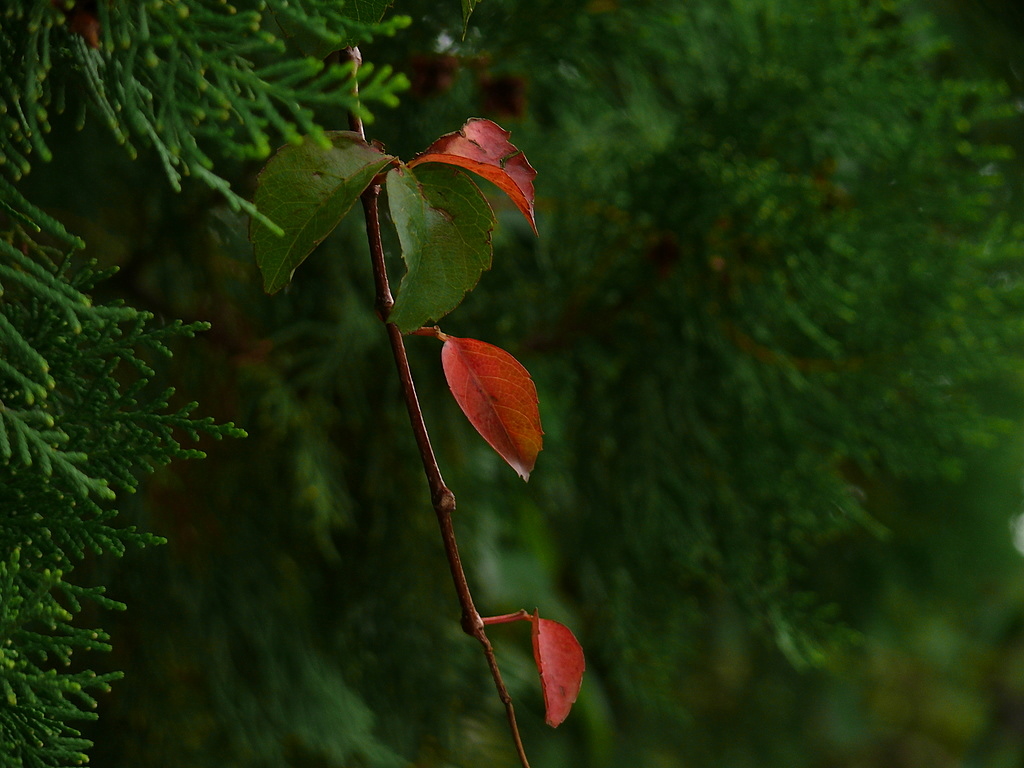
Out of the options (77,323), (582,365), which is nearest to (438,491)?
(77,323)

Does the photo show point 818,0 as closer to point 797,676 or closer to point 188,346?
point 188,346

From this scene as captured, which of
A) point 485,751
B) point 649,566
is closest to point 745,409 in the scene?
point 649,566

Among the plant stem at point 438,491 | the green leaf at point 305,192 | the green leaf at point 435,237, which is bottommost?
the plant stem at point 438,491

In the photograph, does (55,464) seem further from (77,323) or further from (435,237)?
(435,237)

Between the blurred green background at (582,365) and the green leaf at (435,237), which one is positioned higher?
the green leaf at (435,237)

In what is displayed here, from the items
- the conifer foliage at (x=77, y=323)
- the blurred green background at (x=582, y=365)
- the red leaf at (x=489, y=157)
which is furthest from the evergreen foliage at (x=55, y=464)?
the blurred green background at (x=582, y=365)

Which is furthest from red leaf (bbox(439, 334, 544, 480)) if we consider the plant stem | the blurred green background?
the blurred green background

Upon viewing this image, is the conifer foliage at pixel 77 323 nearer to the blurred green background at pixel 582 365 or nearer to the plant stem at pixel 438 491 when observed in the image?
the plant stem at pixel 438 491
